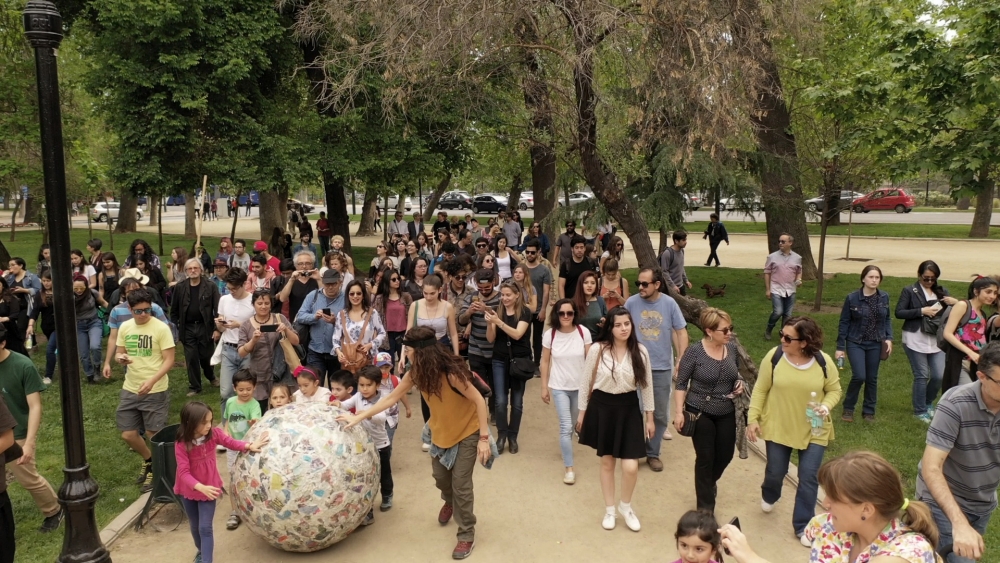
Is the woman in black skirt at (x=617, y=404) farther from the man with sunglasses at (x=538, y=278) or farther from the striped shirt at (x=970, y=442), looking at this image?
the man with sunglasses at (x=538, y=278)

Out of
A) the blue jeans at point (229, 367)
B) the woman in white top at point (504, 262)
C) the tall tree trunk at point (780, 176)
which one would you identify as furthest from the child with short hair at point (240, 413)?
the tall tree trunk at point (780, 176)

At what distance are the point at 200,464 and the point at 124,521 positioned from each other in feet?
4.98

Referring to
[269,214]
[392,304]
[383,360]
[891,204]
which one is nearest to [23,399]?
[383,360]

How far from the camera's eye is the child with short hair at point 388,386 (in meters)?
6.35

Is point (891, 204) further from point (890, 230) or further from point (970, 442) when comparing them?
point (970, 442)

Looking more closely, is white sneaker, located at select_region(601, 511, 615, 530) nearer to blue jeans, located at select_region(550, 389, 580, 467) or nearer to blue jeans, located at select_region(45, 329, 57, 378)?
blue jeans, located at select_region(550, 389, 580, 467)

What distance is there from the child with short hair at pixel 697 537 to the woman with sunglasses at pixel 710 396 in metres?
2.30

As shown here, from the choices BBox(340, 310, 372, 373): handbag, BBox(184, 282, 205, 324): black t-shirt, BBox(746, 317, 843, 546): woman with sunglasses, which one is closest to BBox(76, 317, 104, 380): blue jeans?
BBox(184, 282, 205, 324): black t-shirt

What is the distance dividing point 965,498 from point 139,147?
16714 mm

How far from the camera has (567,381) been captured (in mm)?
6805

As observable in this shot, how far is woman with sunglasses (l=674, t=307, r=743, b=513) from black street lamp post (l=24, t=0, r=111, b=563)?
13.8 feet

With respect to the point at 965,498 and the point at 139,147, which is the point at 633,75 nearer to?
the point at 965,498

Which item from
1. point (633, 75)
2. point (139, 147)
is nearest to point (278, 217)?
point (139, 147)

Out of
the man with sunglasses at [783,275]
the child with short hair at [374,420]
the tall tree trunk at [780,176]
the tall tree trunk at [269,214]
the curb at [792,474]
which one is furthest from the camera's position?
the tall tree trunk at [269,214]
